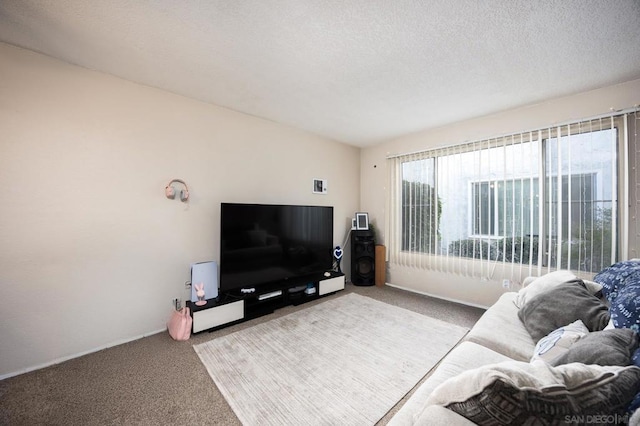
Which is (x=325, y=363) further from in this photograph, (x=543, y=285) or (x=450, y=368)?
(x=543, y=285)

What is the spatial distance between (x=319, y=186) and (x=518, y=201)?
106 inches

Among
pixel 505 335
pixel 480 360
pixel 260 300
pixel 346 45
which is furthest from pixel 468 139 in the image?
pixel 260 300

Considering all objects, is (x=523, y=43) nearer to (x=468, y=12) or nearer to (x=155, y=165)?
(x=468, y=12)

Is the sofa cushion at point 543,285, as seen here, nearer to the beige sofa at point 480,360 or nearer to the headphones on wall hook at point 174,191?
the beige sofa at point 480,360

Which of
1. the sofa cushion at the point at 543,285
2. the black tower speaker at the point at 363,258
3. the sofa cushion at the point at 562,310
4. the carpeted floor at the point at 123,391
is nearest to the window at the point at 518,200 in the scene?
the black tower speaker at the point at 363,258

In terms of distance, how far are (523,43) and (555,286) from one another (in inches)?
71.9

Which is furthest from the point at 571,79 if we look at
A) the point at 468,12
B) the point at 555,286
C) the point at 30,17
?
the point at 30,17

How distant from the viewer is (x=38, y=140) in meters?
1.93

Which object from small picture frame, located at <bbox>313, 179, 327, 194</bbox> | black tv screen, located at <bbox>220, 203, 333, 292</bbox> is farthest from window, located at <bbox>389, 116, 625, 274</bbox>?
black tv screen, located at <bbox>220, 203, 333, 292</bbox>

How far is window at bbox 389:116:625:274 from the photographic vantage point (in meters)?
2.40

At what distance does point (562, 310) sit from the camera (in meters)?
1.54

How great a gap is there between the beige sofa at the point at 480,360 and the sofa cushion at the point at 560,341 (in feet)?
0.38

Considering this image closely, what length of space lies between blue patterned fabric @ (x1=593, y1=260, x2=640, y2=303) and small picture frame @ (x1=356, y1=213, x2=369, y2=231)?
2.84 metres

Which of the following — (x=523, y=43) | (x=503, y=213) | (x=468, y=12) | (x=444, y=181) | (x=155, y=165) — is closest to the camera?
(x=468, y=12)
